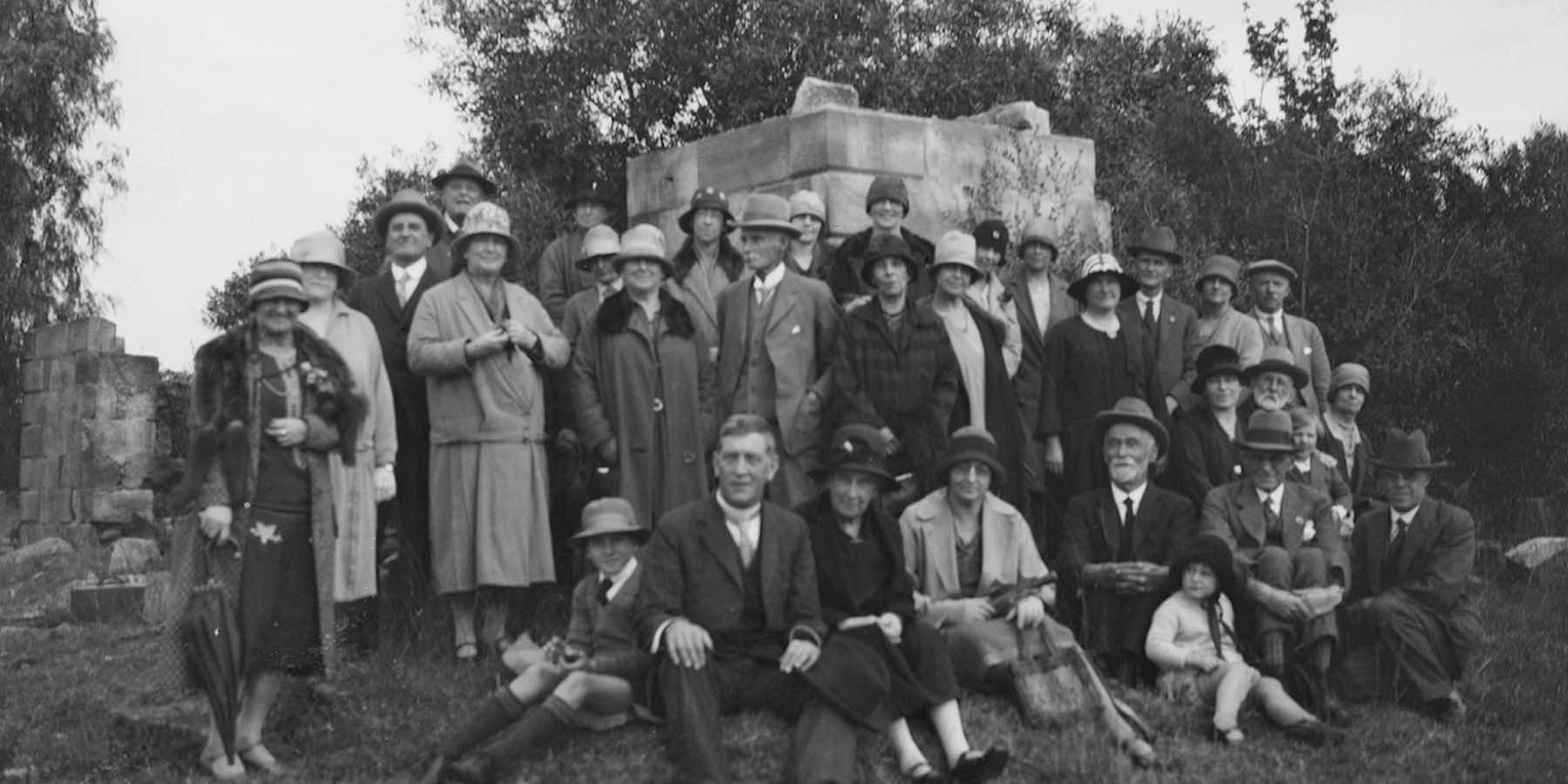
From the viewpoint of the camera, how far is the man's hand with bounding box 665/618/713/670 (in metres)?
6.34

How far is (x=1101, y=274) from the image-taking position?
8.53 metres

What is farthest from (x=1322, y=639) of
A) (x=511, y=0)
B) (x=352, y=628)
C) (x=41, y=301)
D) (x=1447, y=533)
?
(x=41, y=301)

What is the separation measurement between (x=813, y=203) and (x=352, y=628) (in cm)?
300

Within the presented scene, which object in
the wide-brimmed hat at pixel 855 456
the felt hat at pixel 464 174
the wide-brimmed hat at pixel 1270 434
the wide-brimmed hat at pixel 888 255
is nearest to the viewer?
the wide-brimmed hat at pixel 855 456

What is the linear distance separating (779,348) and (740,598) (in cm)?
162

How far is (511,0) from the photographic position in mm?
17172

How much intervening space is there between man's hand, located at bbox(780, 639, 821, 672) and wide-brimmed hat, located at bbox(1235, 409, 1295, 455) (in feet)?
8.09

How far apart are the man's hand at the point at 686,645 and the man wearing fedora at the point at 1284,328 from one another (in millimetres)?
4198

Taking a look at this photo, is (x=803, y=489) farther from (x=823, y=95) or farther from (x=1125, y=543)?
(x=823, y=95)

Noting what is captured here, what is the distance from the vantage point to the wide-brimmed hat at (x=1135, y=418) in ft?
25.2

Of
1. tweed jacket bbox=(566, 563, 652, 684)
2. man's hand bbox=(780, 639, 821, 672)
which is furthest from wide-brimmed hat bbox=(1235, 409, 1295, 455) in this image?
tweed jacket bbox=(566, 563, 652, 684)

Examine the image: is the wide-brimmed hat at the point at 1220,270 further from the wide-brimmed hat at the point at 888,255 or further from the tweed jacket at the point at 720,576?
the tweed jacket at the point at 720,576

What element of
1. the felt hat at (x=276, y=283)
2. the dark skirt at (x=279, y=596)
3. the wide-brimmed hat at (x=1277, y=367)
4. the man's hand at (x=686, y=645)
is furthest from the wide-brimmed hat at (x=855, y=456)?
the wide-brimmed hat at (x=1277, y=367)

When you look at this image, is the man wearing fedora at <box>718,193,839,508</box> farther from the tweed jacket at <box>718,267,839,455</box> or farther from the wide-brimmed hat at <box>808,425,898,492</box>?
the wide-brimmed hat at <box>808,425,898,492</box>
